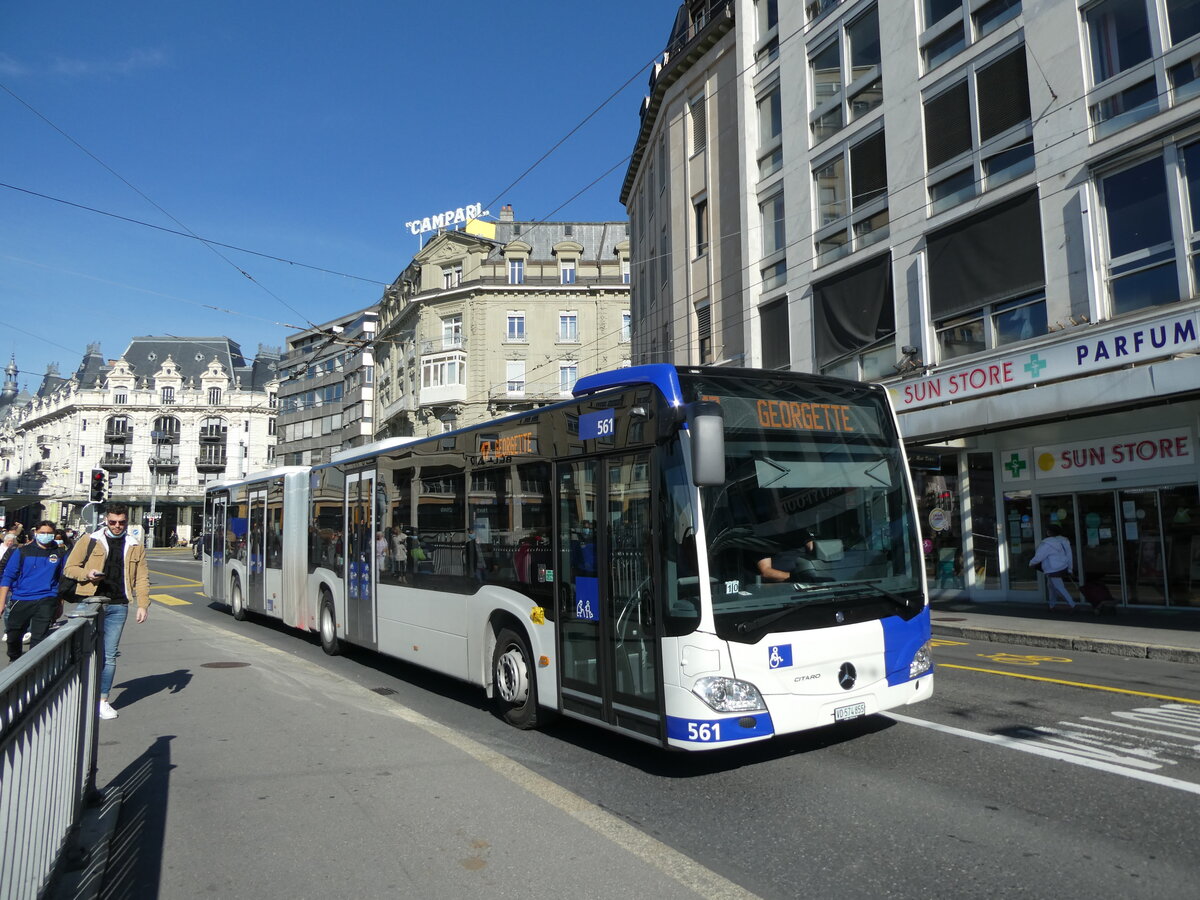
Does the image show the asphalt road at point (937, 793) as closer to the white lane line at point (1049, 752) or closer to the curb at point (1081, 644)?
the white lane line at point (1049, 752)

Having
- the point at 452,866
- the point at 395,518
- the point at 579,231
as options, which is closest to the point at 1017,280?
the point at 395,518

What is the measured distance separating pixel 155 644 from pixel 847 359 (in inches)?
616

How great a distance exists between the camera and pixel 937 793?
5.28 metres

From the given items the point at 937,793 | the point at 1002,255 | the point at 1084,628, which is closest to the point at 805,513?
the point at 937,793

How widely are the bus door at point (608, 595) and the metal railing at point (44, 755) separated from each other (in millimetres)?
3186

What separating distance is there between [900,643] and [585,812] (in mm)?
2554

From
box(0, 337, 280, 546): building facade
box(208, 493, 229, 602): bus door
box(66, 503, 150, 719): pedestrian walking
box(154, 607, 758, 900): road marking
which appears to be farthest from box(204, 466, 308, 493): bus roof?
box(0, 337, 280, 546): building facade

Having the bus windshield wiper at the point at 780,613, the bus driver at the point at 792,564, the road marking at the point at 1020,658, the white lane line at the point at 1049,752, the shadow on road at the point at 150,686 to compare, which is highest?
the bus driver at the point at 792,564

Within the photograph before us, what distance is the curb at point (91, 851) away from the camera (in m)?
3.82


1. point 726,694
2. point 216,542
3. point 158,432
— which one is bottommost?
point 726,694

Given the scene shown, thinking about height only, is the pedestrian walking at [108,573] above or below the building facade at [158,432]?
below

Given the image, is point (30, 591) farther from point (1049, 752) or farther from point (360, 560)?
point (1049, 752)

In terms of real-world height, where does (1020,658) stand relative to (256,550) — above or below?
below

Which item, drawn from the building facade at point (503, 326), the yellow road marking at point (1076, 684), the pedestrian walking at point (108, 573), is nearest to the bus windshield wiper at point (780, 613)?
the yellow road marking at point (1076, 684)
